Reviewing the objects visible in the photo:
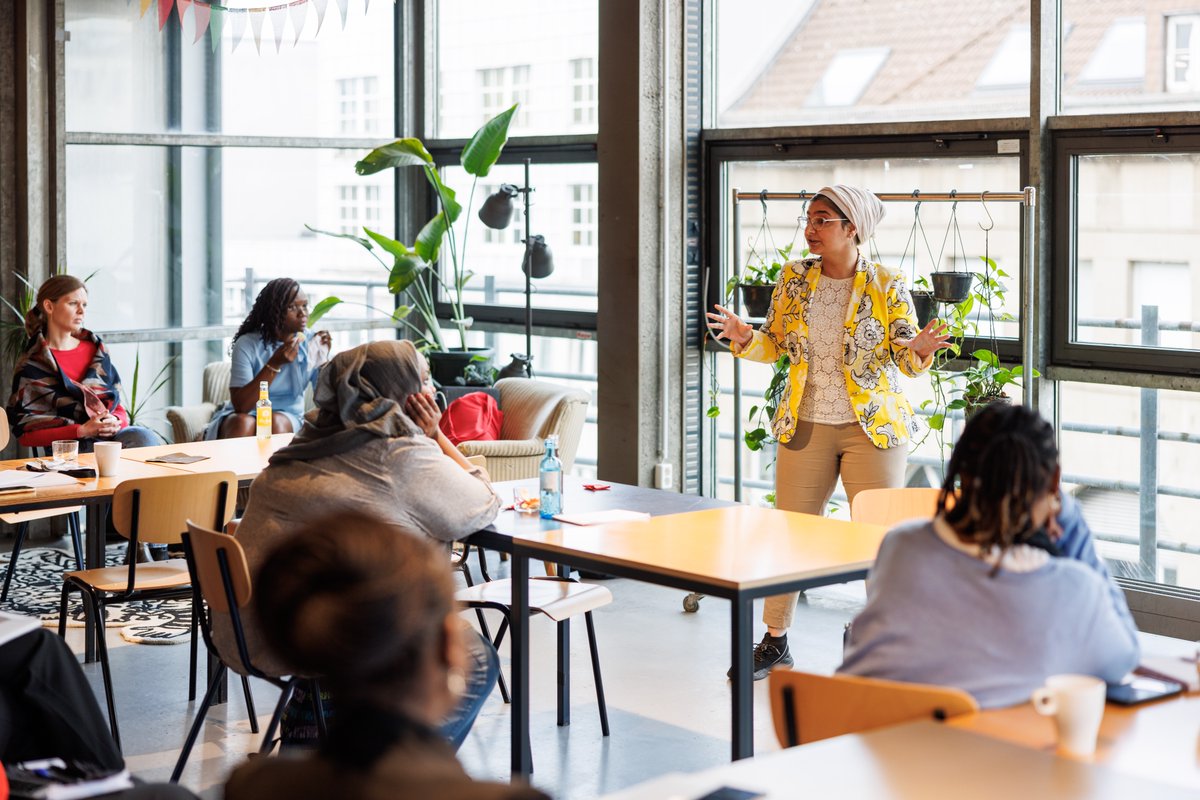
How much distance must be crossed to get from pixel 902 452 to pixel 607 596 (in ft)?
4.19

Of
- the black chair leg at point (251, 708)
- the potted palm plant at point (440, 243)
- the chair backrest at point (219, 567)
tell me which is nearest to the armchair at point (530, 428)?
the potted palm plant at point (440, 243)

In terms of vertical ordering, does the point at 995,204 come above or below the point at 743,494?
above

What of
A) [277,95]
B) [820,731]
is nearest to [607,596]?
[820,731]

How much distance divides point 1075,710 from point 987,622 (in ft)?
0.82

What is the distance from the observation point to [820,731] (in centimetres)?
258

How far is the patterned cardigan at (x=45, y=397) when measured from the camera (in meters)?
6.54

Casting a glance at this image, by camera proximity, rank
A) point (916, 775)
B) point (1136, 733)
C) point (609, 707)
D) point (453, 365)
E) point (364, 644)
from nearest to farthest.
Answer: point (364, 644)
point (916, 775)
point (1136, 733)
point (609, 707)
point (453, 365)

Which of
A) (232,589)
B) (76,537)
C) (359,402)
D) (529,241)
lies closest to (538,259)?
(529,241)

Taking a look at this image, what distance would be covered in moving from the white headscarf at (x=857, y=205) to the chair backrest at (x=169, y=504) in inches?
86.9

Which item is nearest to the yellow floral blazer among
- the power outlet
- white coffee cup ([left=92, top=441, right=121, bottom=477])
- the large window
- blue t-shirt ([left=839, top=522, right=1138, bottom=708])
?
the large window

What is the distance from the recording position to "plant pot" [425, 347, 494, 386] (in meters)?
7.67

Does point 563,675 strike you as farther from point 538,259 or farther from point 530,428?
point 538,259

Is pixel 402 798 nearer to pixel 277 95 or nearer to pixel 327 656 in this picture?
pixel 327 656

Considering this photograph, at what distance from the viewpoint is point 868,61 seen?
250 inches
